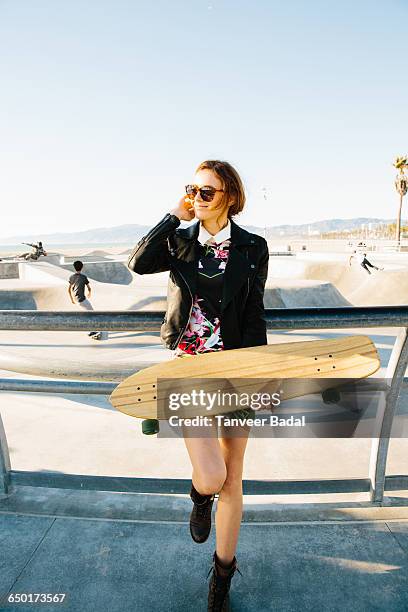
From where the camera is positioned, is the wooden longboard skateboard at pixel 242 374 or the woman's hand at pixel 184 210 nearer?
the wooden longboard skateboard at pixel 242 374

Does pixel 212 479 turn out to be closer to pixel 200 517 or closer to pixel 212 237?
pixel 200 517

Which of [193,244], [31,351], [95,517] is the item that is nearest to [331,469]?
[95,517]

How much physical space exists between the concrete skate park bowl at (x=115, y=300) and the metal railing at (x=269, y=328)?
0.92ft

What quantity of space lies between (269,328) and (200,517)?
3.17 feet

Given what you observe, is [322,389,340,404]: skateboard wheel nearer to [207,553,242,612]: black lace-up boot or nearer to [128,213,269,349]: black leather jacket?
[128,213,269,349]: black leather jacket

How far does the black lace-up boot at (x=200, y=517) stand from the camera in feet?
6.01

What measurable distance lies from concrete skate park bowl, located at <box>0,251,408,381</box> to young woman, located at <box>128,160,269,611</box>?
55 centimetres

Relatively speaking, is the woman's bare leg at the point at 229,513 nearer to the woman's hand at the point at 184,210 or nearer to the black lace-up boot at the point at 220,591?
the black lace-up boot at the point at 220,591

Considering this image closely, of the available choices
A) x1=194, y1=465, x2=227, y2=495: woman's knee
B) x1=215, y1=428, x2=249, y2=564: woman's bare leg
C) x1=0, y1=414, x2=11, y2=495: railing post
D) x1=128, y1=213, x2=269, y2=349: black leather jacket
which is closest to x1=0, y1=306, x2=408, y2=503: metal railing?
x1=0, y1=414, x2=11, y2=495: railing post

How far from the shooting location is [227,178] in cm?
195

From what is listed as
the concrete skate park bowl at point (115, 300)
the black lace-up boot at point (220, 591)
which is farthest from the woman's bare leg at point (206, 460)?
the concrete skate park bowl at point (115, 300)

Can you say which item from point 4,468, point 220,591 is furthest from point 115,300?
point 220,591

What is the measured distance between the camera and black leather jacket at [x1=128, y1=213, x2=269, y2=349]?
6.19 feet

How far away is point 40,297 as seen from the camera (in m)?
15.2
